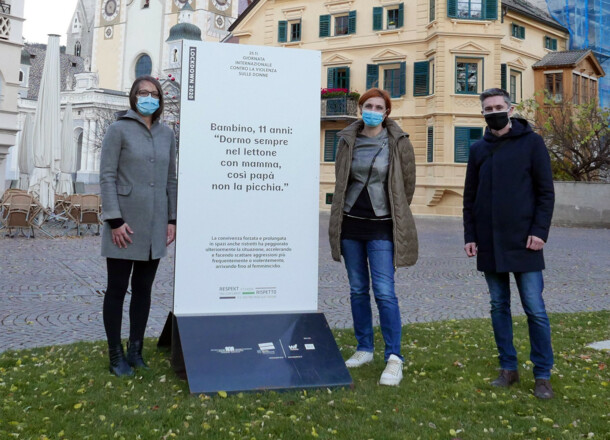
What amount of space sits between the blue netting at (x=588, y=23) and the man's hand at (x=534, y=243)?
114ft

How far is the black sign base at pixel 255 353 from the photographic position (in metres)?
4.44

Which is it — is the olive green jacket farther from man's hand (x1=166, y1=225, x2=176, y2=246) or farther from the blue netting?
the blue netting

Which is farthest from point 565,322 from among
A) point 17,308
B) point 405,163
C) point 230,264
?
point 17,308

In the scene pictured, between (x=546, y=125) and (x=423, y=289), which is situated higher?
(x=546, y=125)

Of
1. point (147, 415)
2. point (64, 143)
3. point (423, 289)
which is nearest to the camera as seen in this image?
point (147, 415)

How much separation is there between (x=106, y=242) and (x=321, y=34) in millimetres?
30526

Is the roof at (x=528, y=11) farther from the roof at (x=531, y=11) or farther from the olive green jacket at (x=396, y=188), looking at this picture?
the olive green jacket at (x=396, y=188)

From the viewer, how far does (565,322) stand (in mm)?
7133

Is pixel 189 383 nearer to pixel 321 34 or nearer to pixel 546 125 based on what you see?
pixel 546 125

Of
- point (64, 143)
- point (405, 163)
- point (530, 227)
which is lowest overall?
point (530, 227)

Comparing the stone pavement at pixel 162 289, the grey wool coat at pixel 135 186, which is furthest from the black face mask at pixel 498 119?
the stone pavement at pixel 162 289

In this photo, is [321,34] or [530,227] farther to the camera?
[321,34]

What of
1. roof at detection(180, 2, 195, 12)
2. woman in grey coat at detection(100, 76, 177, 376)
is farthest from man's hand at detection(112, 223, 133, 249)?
roof at detection(180, 2, 195, 12)

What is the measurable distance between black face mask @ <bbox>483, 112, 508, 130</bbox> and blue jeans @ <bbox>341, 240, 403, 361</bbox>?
1099mm
